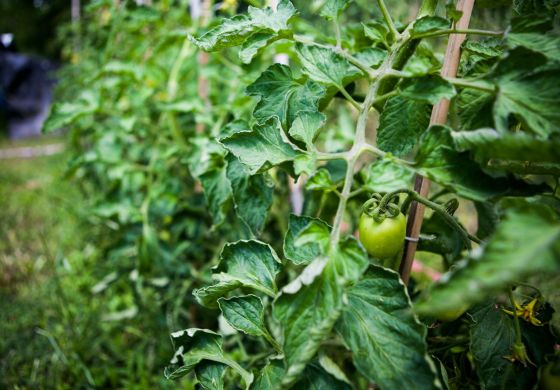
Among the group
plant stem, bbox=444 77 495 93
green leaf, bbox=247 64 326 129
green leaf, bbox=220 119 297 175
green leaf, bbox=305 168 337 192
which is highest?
plant stem, bbox=444 77 495 93

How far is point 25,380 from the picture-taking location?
125 cm

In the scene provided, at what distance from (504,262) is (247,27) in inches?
16.9

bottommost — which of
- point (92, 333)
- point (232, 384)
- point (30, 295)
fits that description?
point (30, 295)

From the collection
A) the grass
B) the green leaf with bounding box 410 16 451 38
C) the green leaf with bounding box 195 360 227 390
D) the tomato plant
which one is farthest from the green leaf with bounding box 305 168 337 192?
the grass

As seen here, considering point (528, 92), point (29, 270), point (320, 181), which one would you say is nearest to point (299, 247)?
point (320, 181)

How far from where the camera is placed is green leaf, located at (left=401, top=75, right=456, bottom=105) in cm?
50

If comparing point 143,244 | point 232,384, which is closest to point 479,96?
point 232,384

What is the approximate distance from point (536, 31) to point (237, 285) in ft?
1.59

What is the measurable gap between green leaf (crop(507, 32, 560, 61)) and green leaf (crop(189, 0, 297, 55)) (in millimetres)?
274

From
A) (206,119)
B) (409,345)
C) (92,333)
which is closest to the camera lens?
(409,345)

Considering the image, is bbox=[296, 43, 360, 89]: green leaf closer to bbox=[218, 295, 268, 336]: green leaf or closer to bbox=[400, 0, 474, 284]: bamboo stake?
bbox=[400, 0, 474, 284]: bamboo stake

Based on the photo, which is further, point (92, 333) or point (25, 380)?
point (92, 333)

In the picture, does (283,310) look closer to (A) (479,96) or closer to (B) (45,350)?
(A) (479,96)

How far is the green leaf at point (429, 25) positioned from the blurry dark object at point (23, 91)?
9132 millimetres
